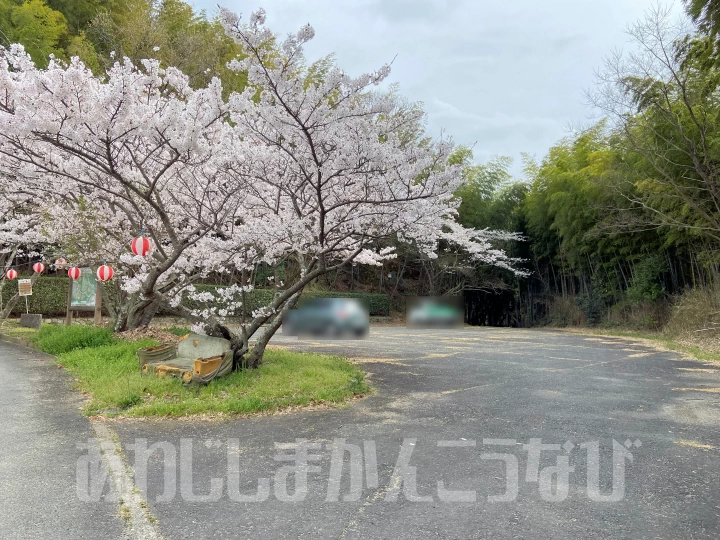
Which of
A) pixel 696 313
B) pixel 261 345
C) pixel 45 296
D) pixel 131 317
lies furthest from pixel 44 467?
pixel 45 296

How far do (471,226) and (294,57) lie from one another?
1615cm

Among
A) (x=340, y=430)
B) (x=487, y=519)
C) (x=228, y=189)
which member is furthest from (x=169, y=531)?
(x=228, y=189)

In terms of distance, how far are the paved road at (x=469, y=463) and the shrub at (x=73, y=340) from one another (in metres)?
4.67

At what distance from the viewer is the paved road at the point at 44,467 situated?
8.02 ft

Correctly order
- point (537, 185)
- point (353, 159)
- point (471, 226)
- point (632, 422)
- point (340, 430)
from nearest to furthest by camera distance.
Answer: point (340, 430) → point (632, 422) → point (353, 159) → point (537, 185) → point (471, 226)

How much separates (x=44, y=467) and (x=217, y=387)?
2.18 metres

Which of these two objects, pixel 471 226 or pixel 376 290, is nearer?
pixel 471 226

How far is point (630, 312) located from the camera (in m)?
15.9

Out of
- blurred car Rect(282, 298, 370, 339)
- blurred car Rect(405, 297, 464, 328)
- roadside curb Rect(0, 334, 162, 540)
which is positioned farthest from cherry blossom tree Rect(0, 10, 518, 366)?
blurred car Rect(405, 297, 464, 328)

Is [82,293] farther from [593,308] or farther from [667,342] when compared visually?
[593,308]

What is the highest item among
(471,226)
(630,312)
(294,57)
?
(471,226)

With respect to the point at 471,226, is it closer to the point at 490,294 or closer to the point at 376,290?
the point at 490,294

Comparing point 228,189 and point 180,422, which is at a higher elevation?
point 228,189

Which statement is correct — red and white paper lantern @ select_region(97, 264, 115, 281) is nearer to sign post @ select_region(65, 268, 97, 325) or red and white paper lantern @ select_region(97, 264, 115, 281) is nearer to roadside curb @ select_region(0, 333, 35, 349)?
roadside curb @ select_region(0, 333, 35, 349)
